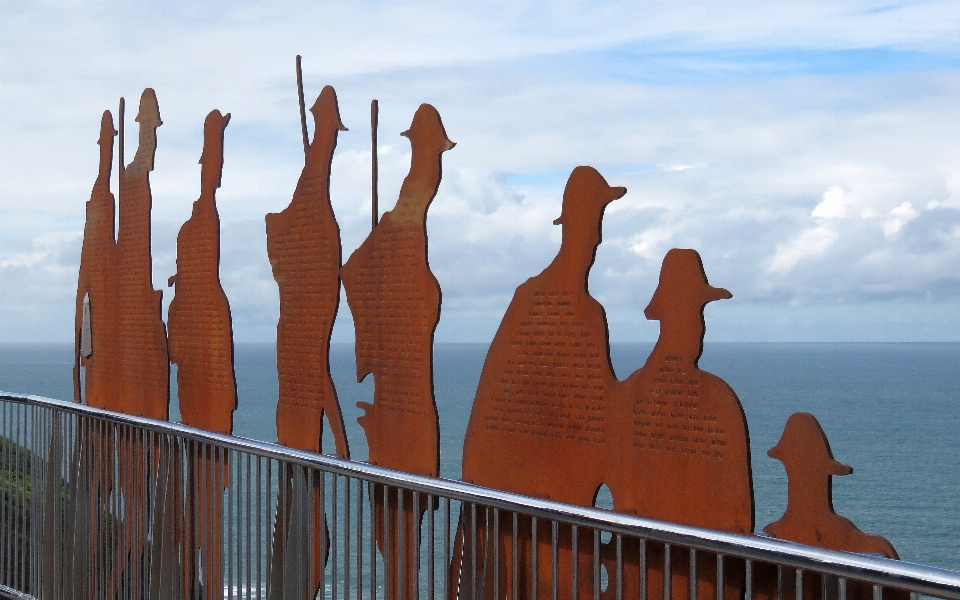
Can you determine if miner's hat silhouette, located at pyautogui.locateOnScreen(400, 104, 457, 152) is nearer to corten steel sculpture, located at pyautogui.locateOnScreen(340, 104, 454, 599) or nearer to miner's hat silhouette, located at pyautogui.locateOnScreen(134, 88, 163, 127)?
corten steel sculpture, located at pyautogui.locateOnScreen(340, 104, 454, 599)

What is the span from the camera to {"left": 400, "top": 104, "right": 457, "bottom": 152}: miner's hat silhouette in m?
4.45

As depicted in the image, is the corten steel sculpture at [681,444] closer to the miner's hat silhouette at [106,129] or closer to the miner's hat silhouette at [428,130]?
the miner's hat silhouette at [428,130]

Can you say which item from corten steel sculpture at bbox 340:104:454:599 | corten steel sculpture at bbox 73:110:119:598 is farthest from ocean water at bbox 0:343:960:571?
corten steel sculpture at bbox 340:104:454:599

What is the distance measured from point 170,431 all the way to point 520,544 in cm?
195

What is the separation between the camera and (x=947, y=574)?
2.22 meters

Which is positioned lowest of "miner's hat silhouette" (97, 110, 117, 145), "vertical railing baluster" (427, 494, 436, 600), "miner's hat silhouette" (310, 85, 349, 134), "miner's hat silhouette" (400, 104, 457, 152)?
"vertical railing baluster" (427, 494, 436, 600)

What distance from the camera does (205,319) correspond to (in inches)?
235

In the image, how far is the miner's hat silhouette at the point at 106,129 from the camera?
7.28 meters

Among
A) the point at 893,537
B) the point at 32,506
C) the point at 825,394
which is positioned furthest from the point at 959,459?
the point at 32,506

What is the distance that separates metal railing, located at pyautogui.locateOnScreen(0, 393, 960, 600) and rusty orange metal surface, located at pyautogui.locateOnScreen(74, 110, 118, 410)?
2.78 feet

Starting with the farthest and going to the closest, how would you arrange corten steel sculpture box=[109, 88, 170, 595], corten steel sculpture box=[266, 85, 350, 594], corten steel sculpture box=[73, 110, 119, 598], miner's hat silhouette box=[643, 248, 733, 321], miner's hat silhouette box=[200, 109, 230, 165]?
corten steel sculpture box=[73, 110, 119, 598] → corten steel sculpture box=[109, 88, 170, 595] → miner's hat silhouette box=[200, 109, 230, 165] → corten steel sculpture box=[266, 85, 350, 594] → miner's hat silhouette box=[643, 248, 733, 321]

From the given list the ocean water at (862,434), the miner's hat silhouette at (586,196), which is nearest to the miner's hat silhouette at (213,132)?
the miner's hat silhouette at (586,196)

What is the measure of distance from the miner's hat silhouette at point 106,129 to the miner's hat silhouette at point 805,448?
5.52 meters

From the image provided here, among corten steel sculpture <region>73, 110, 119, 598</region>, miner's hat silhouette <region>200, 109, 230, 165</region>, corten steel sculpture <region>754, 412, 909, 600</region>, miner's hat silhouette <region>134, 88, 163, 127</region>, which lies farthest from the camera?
corten steel sculpture <region>73, 110, 119, 598</region>
